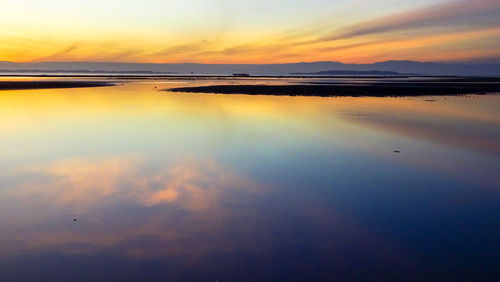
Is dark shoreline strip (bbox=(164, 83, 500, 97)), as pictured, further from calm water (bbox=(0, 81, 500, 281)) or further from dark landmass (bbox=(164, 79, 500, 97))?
calm water (bbox=(0, 81, 500, 281))

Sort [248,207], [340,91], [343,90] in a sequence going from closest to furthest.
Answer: [248,207] < [340,91] < [343,90]

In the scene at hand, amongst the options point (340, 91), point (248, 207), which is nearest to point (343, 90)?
point (340, 91)

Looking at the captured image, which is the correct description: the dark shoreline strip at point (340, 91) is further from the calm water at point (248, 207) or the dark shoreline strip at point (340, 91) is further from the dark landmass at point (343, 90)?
the calm water at point (248, 207)

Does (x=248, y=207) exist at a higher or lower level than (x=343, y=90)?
lower

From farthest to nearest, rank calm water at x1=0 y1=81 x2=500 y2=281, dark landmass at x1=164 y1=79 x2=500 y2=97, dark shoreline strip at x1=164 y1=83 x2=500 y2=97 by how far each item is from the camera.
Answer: dark landmass at x1=164 y1=79 x2=500 y2=97 → dark shoreline strip at x1=164 y1=83 x2=500 y2=97 → calm water at x1=0 y1=81 x2=500 y2=281

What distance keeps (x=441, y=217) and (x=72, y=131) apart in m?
19.4

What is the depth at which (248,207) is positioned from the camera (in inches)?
371

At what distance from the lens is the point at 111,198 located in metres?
10.0

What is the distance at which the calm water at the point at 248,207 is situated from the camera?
6551 millimetres

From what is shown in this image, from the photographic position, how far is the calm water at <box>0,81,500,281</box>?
6.55 m

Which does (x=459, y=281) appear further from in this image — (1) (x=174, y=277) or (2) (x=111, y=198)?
(2) (x=111, y=198)

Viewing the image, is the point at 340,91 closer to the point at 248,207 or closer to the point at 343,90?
the point at 343,90

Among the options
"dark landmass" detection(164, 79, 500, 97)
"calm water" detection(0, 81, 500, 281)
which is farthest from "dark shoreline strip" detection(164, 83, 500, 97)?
"calm water" detection(0, 81, 500, 281)

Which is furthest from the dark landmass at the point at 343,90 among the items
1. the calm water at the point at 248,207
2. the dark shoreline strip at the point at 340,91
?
the calm water at the point at 248,207
